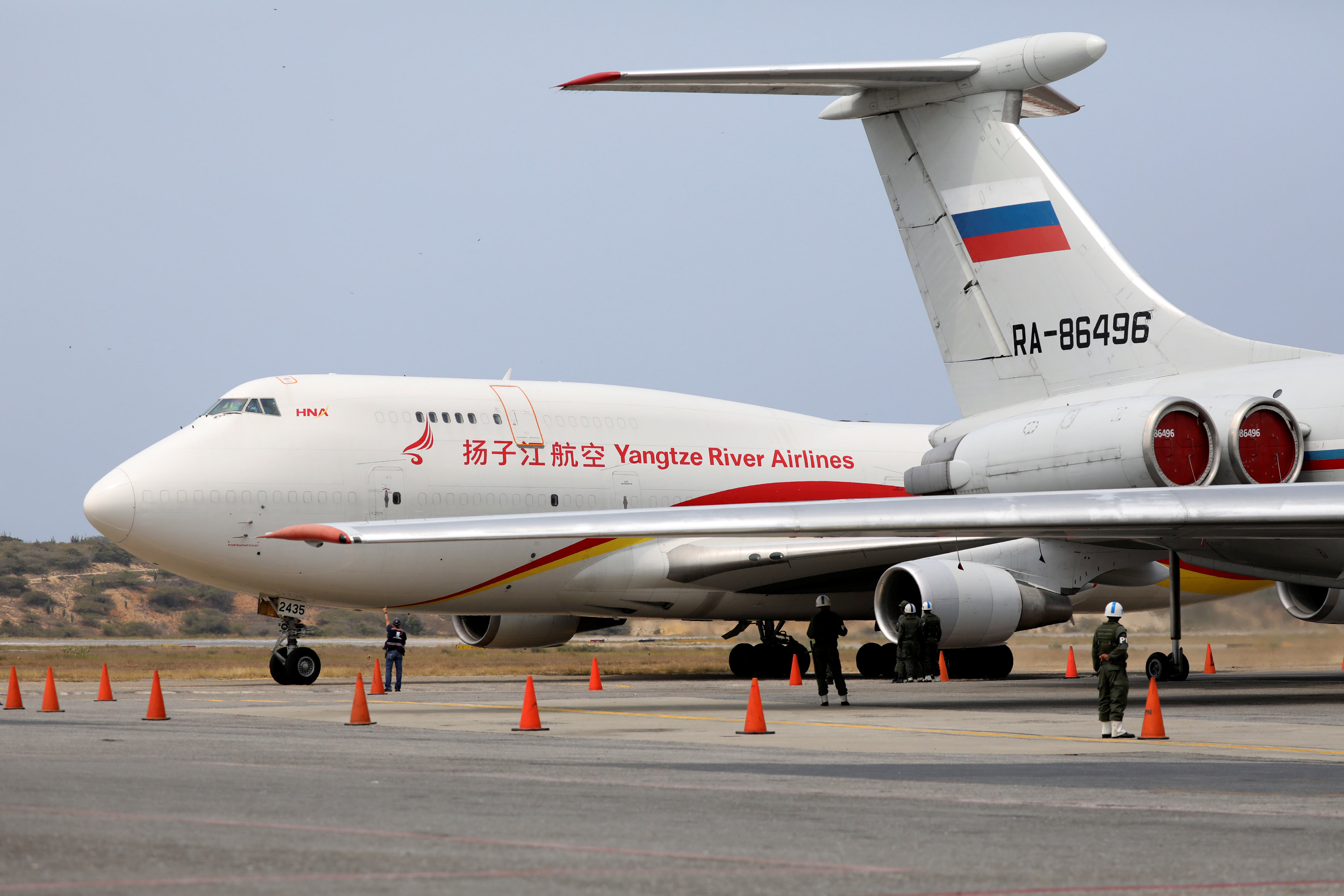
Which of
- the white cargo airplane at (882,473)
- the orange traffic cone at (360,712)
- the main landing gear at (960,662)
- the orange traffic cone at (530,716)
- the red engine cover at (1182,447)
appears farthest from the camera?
the main landing gear at (960,662)

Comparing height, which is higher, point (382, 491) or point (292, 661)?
point (382, 491)

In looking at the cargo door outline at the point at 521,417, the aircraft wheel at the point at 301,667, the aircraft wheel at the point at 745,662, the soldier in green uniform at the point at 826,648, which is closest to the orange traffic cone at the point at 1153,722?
the soldier in green uniform at the point at 826,648

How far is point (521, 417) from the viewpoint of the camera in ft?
85.6

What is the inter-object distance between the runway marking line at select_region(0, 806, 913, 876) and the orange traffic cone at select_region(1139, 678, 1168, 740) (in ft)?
27.9

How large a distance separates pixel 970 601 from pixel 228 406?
37.8ft

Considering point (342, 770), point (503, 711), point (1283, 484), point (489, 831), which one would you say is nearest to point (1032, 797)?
point (489, 831)

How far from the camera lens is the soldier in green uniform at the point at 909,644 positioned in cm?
2241

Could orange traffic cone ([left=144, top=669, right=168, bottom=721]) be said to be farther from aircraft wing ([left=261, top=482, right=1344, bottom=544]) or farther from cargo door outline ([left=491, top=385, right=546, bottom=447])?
cargo door outline ([left=491, top=385, right=546, bottom=447])

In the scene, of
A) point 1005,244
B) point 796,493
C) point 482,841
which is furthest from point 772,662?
point 482,841

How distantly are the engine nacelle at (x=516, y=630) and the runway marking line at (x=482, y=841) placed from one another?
20163 mm

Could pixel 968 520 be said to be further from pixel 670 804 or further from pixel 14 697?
pixel 14 697

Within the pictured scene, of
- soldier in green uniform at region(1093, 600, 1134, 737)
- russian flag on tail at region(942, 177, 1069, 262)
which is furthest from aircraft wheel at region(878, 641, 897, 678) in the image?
soldier in green uniform at region(1093, 600, 1134, 737)

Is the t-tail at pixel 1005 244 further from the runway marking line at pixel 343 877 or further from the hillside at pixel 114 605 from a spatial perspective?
the hillside at pixel 114 605

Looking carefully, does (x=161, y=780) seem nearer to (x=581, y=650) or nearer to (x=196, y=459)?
(x=196, y=459)
